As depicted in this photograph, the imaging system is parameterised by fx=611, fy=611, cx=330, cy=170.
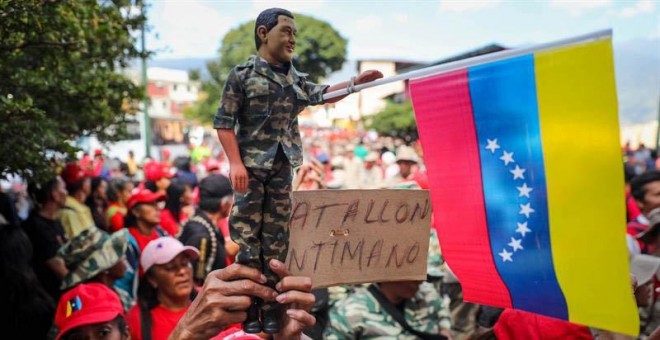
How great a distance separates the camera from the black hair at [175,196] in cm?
670

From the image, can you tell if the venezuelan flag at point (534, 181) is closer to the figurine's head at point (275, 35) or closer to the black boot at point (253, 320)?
the figurine's head at point (275, 35)

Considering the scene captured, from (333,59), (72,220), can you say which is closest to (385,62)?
(333,59)

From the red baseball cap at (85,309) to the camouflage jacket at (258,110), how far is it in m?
1.87

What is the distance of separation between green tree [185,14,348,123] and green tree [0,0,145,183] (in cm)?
2609

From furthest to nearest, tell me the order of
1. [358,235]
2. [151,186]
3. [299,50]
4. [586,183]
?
[299,50] → [151,186] → [358,235] → [586,183]

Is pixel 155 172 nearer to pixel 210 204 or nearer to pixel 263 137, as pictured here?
pixel 210 204

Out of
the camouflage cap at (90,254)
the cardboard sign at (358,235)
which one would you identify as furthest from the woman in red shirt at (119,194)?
the cardboard sign at (358,235)

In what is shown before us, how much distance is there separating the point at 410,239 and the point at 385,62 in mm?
70337

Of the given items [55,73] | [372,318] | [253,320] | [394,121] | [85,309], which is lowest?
[372,318]

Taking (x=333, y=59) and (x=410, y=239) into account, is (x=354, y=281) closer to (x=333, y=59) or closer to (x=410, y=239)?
(x=410, y=239)

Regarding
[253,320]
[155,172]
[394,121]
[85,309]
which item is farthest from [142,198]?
[394,121]

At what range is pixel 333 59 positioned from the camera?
3556cm

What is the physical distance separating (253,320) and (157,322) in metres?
1.88

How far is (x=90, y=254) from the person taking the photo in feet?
13.7
